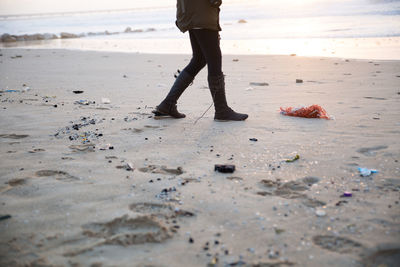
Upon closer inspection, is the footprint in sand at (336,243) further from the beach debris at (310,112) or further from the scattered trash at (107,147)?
the beach debris at (310,112)

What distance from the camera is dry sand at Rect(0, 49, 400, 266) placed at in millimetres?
1639

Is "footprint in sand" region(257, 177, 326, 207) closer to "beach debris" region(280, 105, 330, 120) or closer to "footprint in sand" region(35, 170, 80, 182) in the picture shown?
"footprint in sand" region(35, 170, 80, 182)

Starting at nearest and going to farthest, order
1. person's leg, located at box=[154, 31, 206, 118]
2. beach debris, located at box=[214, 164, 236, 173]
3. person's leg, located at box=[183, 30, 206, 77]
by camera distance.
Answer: beach debris, located at box=[214, 164, 236, 173] → person's leg, located at box=[183, 30, 206, 77] → person's leg, located at box=[154, 31, 206, 118]

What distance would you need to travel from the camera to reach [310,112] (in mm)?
3791

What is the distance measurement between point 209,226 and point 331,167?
115 centimetres

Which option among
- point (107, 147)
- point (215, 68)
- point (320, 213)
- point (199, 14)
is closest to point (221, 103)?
point (215, 68)

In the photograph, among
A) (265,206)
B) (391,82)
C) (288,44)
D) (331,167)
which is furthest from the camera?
(288,44)

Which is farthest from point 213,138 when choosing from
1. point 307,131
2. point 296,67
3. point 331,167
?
point 296,67

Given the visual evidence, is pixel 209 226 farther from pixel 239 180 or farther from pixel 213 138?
pixel 213 138

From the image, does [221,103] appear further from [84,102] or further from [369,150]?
[84,102]

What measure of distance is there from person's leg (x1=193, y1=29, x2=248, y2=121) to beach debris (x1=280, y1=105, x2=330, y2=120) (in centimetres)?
57

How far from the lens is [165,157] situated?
9.05ft

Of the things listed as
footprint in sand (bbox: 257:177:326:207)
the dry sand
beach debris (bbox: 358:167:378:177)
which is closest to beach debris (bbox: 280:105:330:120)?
the dry sand

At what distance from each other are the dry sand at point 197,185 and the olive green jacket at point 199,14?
1.03m
